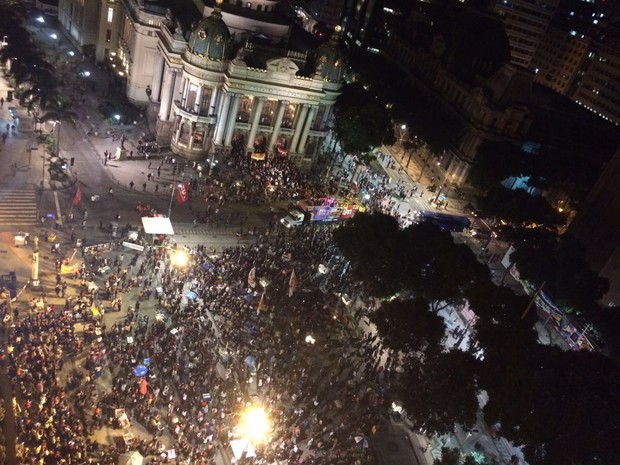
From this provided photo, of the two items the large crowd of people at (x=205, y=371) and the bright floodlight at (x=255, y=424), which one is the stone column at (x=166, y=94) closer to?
the large crowd of people at (x=205, y=371)

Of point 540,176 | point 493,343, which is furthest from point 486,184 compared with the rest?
point 493,343

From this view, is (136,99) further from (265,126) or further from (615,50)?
(615,50)

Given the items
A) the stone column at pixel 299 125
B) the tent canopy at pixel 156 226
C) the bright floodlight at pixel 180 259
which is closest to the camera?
the bright floodlight at pixel 180 259

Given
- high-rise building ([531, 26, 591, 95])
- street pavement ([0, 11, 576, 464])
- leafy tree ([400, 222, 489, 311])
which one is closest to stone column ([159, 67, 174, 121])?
street pavement ([0, 11, 576, 464])

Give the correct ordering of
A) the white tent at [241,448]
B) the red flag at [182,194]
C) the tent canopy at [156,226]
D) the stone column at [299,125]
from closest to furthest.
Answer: the white tent at [241,448]
the tent canopy at [156,226]
the red flag at [182,194]
the stone column at [299,125]

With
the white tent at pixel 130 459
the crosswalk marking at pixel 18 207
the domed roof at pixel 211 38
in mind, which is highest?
the domed roof at pixel 211 38

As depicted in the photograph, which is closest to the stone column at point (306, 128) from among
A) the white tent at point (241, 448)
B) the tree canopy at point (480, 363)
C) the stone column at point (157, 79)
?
the stone column at point (157, 79)
